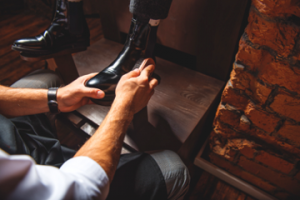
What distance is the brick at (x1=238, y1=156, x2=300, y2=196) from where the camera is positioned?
78cm

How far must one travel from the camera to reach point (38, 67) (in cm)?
160

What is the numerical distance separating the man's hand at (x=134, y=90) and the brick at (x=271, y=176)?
592mm

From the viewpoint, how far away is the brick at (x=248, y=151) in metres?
0.80

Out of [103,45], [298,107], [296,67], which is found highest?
[296,67]

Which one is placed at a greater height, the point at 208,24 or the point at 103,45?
the point at 208,24

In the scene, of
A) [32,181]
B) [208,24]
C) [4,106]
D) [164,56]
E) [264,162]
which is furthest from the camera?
[164,56]

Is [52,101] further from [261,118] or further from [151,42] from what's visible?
[261,118]

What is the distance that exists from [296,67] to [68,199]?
65cm

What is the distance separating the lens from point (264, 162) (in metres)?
0.80

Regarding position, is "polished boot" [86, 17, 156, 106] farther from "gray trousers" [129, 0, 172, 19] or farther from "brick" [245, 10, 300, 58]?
"brick" [245, 10, 300, 58]

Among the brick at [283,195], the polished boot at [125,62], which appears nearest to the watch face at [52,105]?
the polished boot at [125,62]

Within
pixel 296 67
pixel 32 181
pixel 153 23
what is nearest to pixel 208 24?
pixel 153 23

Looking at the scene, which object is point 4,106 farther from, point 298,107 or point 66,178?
point 298,107

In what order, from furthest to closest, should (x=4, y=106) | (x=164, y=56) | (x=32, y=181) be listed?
(x=164, y=56)
(x=4, y=106)
(x=32, y=181)
